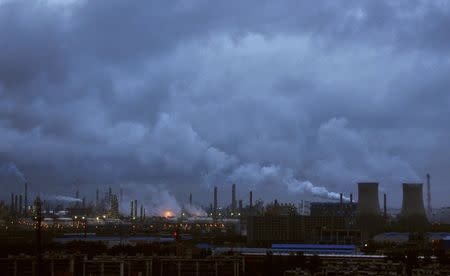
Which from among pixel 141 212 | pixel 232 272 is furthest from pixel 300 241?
pixel 141 212

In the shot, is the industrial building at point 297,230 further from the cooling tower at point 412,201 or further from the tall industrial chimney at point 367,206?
the cooling tower at point 412,201

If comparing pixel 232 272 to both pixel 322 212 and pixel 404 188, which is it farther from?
pixel 322 212

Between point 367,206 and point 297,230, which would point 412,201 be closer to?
point 367,206

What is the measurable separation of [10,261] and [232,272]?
16.4 meters

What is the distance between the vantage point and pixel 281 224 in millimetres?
110688

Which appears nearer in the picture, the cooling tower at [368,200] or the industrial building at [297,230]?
the industrial building at [297,230]

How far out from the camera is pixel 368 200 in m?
109

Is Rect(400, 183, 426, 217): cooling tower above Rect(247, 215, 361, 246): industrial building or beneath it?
above

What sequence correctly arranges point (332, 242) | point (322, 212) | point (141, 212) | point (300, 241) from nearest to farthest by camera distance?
point (332, 242) < point (300, 241) < point (322, 212) < point (141, 212)

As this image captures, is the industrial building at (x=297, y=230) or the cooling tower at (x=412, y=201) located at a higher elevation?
the cooling tower at (x=412, y=201)

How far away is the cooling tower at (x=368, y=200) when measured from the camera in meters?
108

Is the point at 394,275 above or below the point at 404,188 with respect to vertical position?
below

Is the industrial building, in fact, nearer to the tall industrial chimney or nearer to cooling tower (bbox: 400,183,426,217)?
the tall industrial chimney

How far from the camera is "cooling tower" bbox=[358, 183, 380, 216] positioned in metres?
108
